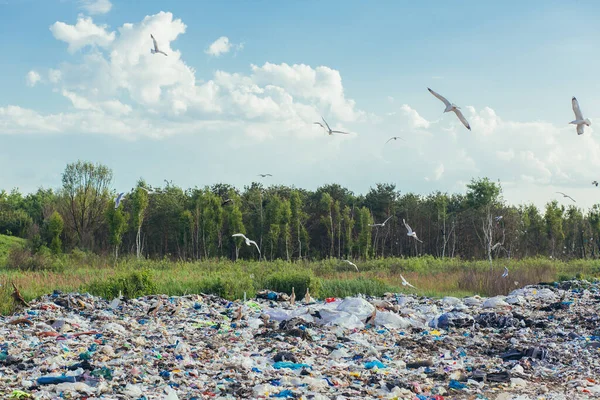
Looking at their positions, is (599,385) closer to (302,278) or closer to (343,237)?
(302,278)

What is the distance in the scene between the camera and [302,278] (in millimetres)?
13109

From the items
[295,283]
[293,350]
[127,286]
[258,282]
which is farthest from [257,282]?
[293,350]

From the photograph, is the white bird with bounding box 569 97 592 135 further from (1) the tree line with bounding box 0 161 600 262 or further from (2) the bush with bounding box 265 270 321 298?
(1) the tree line with bounding box 0 161 600 262

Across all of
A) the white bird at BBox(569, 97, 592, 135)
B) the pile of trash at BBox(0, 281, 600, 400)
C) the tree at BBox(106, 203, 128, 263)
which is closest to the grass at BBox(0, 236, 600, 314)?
the pile of trash at BBox(0, 281, 600, 400)

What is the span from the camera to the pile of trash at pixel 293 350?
5.44 meters

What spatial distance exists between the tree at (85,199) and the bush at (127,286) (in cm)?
2004

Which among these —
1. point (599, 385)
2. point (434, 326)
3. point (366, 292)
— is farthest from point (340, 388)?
point (366, 292)

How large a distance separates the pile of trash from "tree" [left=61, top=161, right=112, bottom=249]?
839 inches

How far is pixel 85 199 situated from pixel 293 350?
26.6m

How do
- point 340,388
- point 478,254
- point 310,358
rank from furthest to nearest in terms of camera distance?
point 478,254, point 310,358, point 340,388

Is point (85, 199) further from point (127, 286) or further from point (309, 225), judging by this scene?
point (127, 286)

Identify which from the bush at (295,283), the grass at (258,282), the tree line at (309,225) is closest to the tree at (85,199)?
the tree line at (309,225)

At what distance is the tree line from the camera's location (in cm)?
2822

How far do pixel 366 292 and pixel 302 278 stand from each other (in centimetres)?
174
